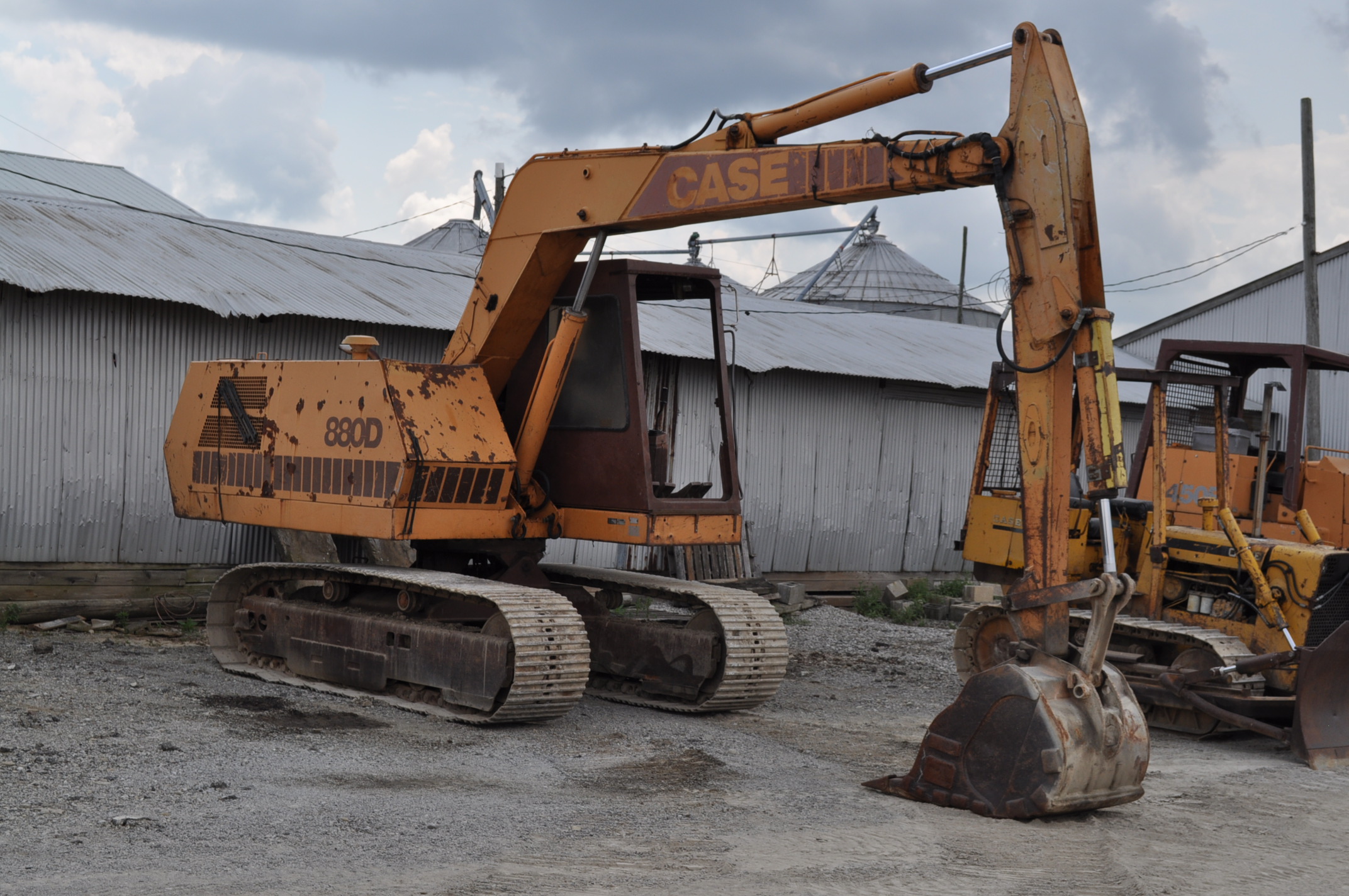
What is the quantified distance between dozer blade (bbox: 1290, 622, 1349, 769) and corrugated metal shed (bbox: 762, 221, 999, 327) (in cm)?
3258

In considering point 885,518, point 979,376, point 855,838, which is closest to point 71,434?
point 855,838

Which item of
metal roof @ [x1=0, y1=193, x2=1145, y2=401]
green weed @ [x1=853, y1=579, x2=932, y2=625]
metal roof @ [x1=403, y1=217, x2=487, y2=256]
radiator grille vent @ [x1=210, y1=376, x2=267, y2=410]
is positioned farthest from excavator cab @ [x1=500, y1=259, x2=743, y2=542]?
metal roof @ [x1=403, y1=217, x2=487, y2=256]

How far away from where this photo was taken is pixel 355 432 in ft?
29.6

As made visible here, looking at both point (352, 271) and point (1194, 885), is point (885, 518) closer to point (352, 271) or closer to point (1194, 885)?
point (352, 271)

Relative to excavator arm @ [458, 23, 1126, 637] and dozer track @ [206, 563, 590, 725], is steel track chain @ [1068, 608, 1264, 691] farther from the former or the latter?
dozer track @ [206, 563, 590, 725]

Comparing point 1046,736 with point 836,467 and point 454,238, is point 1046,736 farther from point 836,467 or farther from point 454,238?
point 454,238

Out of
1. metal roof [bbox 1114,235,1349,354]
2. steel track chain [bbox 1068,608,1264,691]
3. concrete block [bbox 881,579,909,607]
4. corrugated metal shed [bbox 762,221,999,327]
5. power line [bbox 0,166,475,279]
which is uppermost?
corrugated metal shed [bbox 762,221,999,327]

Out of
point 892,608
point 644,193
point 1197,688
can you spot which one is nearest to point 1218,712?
point 1197,688

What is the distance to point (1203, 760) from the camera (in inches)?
336

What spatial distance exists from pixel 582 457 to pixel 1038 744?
407 centimetres

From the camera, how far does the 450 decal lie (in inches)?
348

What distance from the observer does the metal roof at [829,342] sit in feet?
51.9

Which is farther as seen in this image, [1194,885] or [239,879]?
[1194,885]

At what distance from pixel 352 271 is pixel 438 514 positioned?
6518 mm
